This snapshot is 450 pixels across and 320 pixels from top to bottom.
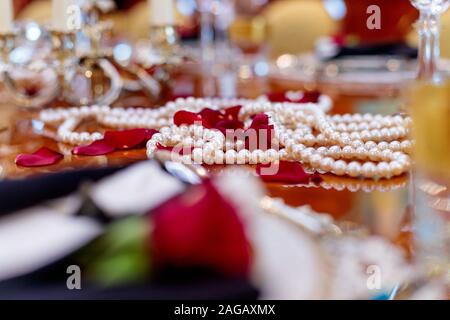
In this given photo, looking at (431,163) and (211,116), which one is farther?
(211,116)

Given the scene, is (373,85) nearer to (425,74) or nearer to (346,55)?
(346,55)

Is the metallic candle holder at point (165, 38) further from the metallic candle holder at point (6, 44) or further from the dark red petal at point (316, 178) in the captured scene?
the dark red petal at point (316, 178)

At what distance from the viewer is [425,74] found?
985 millimetres

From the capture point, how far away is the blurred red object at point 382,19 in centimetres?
411

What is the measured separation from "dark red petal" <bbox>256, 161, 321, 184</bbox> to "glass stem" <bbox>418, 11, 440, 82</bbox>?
299 mm

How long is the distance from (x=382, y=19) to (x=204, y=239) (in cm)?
396

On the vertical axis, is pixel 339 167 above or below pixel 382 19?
below

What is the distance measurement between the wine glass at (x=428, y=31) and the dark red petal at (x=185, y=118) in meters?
0.30

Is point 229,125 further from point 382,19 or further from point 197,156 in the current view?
point 382,19

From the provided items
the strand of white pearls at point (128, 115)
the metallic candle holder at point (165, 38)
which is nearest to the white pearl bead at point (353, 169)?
the strand of white pearls at point (128, 115)

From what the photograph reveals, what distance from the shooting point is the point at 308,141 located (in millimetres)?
819

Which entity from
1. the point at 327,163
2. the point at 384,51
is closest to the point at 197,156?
the point at 327,163
